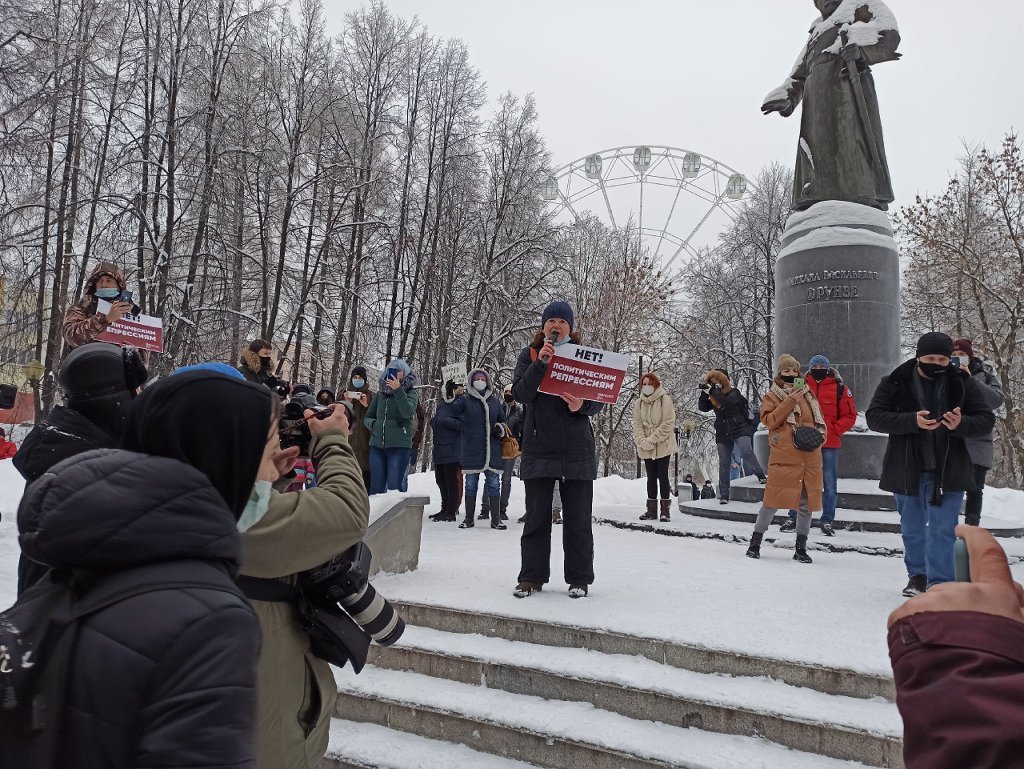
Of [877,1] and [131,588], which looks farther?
[877,1]

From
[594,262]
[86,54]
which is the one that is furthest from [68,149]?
[594,262]

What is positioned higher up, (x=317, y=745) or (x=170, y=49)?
(x=170, y=49)

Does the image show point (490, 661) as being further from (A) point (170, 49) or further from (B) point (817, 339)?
(A) point (170, 49)

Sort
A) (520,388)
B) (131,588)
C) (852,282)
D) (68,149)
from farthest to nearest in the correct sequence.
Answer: (68,149) < (852,282) < (520,388) < (131,588)

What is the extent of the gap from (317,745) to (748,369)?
1081 inches

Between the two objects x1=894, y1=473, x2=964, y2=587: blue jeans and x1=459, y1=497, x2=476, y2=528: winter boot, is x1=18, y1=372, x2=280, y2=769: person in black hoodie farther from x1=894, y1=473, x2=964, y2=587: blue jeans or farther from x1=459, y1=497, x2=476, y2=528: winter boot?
x1=459, y1=497, x2=476, y2=528: winter boot

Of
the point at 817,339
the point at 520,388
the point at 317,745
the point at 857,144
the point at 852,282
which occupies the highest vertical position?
the point at 857,144

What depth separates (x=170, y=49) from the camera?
16.8m

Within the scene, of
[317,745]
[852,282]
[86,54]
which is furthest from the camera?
[86,54]

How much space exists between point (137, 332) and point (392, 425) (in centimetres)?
323

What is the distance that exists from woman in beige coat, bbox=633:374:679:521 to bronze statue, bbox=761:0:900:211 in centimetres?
548

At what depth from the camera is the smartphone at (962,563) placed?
121cm

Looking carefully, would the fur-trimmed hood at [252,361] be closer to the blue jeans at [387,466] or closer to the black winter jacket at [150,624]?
the blue jeans at [387,466]

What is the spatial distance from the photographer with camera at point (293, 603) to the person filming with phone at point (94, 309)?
11.4 ft
